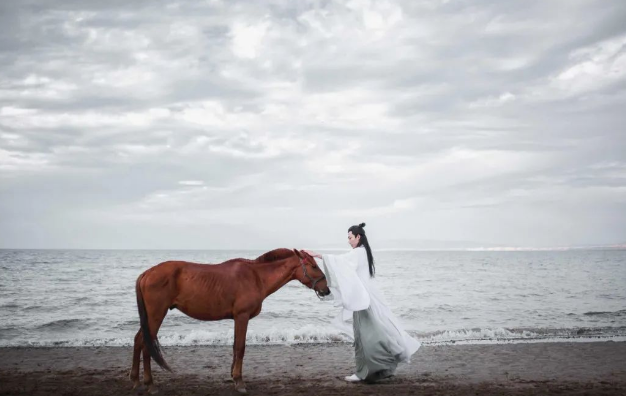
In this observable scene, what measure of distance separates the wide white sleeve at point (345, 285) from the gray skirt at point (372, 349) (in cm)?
36

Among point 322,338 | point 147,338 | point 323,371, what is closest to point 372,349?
point 323,371

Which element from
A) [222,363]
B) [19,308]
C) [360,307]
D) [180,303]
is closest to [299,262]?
[360,307]

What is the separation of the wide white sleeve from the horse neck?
0.50 meters

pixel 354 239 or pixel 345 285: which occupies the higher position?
pixel 354 239

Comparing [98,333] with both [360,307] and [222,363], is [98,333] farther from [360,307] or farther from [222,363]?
[360,307]

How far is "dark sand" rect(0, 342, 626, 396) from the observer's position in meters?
6.86

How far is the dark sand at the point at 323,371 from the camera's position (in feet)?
22.5

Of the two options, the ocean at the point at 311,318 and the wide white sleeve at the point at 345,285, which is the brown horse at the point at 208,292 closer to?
the wide white sleeve at the point at 345,285

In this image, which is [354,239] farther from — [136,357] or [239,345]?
[136,357]

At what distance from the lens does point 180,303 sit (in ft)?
20.6

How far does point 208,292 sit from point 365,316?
237 cm

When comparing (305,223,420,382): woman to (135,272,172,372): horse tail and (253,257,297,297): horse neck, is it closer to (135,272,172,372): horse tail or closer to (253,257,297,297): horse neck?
(253,257,297,297): horse neck

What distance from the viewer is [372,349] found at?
7.04 m

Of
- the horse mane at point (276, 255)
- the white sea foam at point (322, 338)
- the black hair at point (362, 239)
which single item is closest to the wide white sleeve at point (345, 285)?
the black hair at point (362, 239)
